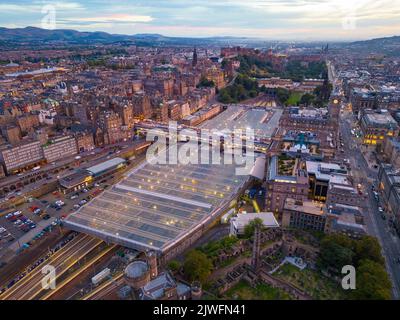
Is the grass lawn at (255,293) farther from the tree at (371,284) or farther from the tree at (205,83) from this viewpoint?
the tree at (205,83)

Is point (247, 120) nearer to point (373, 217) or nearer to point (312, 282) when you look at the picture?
point (373, 217)

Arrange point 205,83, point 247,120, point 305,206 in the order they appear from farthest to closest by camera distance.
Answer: point 205,83 < point 247,120 < point 305,206

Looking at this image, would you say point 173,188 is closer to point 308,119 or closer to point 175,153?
point 175,153

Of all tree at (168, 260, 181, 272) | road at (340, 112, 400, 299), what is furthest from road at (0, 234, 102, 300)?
road at (340, 112, 400, 299)

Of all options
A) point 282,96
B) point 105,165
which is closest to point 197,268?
point 105,165

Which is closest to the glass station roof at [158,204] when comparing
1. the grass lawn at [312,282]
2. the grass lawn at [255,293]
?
the grass lawn at [255,293]

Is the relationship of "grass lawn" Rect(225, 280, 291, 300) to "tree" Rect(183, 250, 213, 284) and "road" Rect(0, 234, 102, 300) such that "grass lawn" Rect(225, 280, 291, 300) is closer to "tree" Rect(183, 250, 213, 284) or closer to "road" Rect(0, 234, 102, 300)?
"tree" Rect(183, 250, 213, 284)
